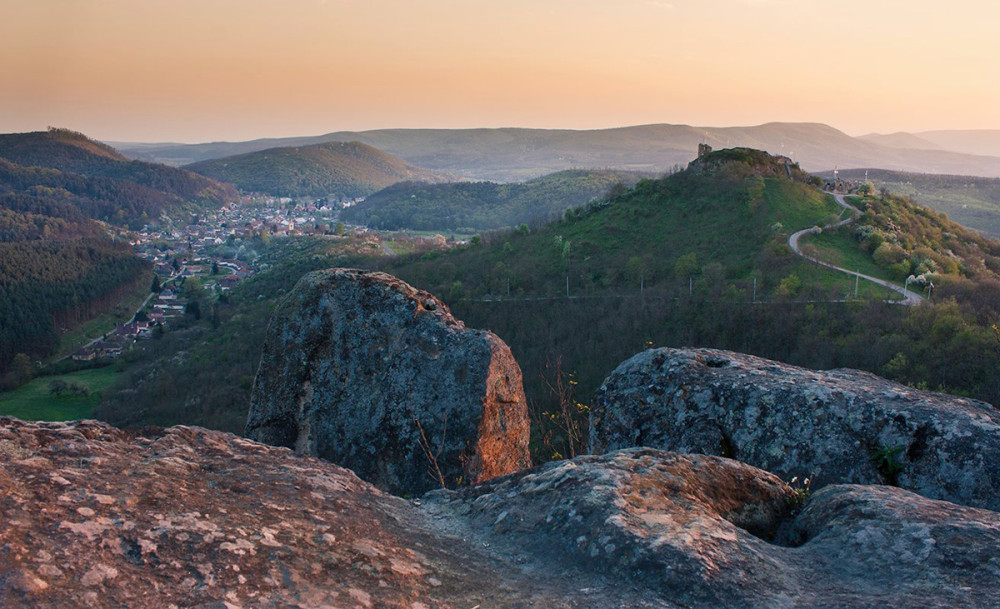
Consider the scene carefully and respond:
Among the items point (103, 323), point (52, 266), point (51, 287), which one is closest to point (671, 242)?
point (103, 323)

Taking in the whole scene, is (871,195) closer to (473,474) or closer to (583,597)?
(473,474)

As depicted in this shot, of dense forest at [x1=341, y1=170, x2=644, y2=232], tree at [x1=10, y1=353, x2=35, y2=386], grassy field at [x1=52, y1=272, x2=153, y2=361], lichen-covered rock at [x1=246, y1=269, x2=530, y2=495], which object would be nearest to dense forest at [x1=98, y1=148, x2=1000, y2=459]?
tree at [x1=10, y1=353, x2=35, y2=386]

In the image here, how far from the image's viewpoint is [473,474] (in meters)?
8.94

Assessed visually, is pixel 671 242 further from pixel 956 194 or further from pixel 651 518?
pixel 956 194

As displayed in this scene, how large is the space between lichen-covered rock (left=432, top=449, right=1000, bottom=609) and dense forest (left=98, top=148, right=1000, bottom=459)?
14.6 meters

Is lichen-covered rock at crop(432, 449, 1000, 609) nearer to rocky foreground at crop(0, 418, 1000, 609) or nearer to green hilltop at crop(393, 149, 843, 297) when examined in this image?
rocky foreground at crop(0, 418, 1000, 609)

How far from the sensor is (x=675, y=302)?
38906mm

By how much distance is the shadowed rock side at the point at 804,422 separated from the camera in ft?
22.7

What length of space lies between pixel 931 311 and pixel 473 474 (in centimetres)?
2768

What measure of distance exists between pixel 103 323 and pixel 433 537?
93.5 meters

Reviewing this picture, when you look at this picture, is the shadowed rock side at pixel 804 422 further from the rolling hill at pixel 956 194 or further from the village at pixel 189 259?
the rolling hill at pixel 956 194

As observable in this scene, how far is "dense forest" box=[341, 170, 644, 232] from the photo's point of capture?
157250mm

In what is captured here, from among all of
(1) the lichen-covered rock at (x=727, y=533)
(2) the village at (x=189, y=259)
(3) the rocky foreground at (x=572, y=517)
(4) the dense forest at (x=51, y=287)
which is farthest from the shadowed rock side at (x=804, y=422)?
(4) the dense forest at (x=51, y=287)

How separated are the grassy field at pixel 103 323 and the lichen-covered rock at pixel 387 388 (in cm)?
Answer: 7357
